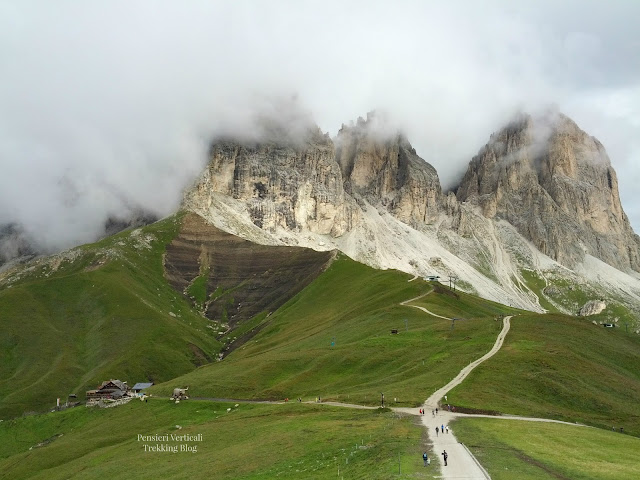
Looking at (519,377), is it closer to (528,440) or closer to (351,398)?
(351,398)

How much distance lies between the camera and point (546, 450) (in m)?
52.3

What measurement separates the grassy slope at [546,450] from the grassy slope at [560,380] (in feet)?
38.5

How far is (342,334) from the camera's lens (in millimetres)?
152500

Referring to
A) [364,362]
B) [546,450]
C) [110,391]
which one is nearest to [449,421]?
[546,450]

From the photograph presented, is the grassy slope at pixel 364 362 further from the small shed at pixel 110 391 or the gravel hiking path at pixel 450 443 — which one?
the small shed at pixel 110 391

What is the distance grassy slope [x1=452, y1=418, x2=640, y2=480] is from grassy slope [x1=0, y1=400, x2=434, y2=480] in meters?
6.14

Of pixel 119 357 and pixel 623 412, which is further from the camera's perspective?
pixel 119 357

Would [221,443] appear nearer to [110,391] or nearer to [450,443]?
[450,443]

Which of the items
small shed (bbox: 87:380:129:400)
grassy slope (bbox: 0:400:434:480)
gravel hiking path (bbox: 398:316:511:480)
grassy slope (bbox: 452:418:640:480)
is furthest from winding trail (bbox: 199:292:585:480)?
small shed (bbox: 87:380:129:400)

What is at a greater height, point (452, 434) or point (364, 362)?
point (364, 362)

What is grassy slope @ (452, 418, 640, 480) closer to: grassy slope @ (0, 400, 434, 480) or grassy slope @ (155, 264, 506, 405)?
grassy slope @ (0, 400, 434, 480)

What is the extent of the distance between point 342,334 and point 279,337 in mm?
36015

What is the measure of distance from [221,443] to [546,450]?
43.2 m

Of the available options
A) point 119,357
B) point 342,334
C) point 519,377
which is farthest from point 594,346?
point 119,357
